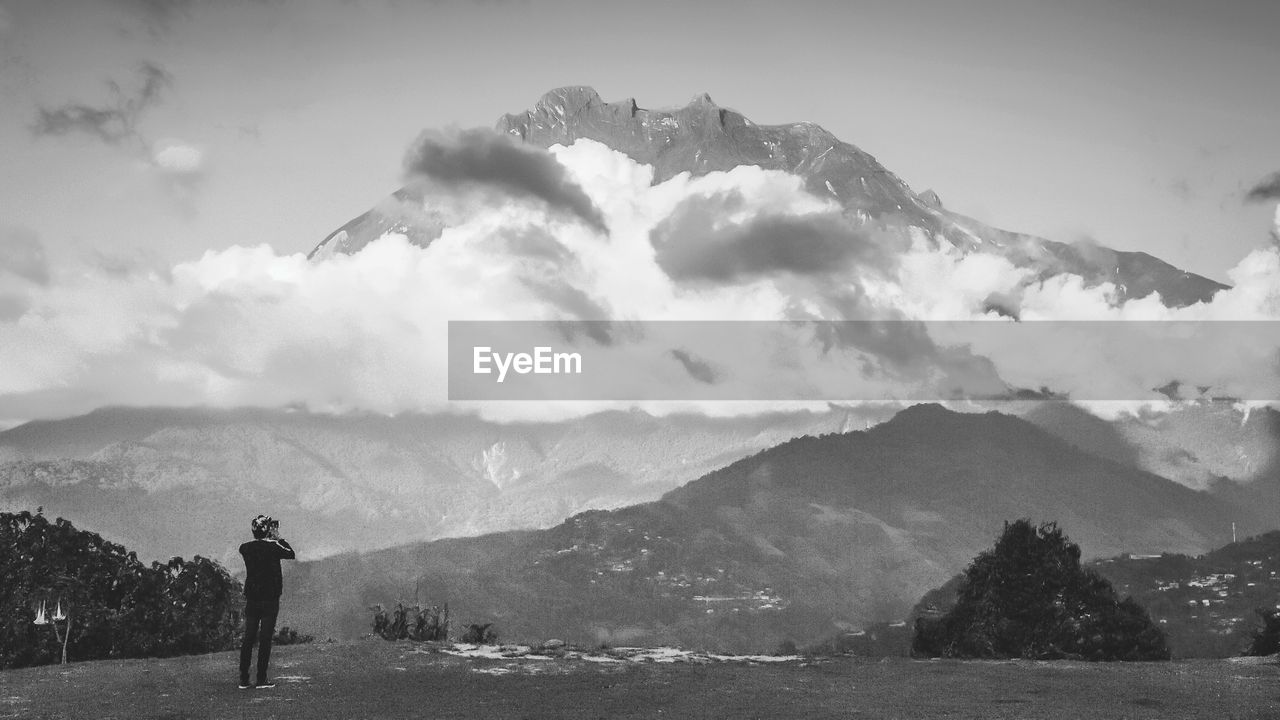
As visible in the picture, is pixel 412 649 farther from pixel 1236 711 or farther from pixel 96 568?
pixel 96 568

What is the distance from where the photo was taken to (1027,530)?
100 meters

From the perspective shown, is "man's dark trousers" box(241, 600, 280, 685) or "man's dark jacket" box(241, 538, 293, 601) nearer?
"man's dark jacket" box(241, 538, 293, 601)

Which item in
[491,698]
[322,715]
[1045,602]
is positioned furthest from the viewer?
[1045,602]

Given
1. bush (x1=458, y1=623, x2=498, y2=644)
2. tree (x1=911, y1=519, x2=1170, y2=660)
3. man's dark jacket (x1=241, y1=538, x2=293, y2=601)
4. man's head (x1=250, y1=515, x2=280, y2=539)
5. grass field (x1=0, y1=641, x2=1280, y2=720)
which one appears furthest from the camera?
tree (x1=911, y1=519, x2=1170, y2=660)

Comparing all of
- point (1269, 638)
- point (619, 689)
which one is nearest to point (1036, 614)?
point (1269, 638)

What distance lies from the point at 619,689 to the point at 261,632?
29.7ft

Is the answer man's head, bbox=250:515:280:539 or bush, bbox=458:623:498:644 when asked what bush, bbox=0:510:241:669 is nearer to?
bush, bbox=458:623:498:644

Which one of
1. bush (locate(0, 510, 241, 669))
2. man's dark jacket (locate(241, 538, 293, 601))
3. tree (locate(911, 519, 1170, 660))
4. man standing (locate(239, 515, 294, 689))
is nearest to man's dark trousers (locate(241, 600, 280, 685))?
man standing (locate(239, 515, 294, 689))

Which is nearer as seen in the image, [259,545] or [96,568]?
[259,545]

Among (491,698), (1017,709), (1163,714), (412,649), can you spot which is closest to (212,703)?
(491,698)

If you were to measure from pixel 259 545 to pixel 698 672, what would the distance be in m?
12.8

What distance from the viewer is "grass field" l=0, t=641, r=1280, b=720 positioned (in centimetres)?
2875

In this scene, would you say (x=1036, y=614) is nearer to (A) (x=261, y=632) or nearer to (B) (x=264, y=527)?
(A) (x=261, y=632)

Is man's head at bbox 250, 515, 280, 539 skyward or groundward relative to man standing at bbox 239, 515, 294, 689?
skyward
